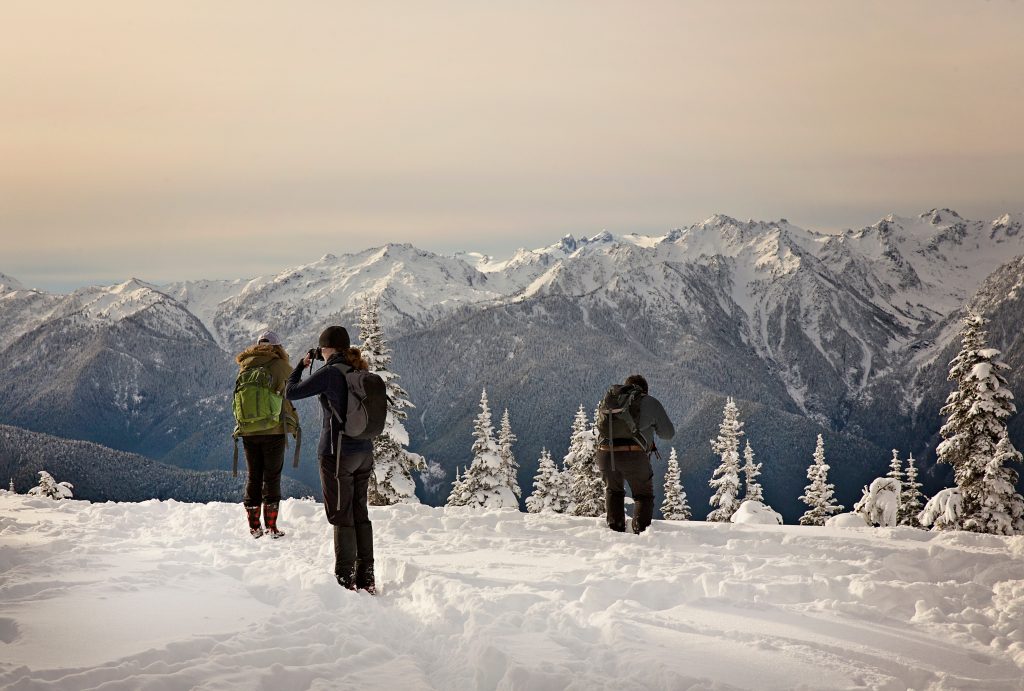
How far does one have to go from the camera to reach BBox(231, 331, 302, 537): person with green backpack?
9.82 meters

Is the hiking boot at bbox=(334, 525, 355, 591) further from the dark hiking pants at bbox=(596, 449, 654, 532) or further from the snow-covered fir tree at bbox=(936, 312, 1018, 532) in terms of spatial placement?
the snow-covered fir tree at bbox=(936, 312, 1018, 532)

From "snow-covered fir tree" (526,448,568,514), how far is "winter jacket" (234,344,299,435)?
3328 centimetres

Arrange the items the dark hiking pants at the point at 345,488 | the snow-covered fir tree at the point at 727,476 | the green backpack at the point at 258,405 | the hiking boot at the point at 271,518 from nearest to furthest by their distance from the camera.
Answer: the dark hiking pants at the point at 345,488 < the green backpack at the point at 258,405 < the hiking boot at the point at 271,518 < the snow-covered fir tree at the point at 727,476

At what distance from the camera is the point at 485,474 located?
36656mm

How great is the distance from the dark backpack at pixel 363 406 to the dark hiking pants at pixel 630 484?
15.1ft

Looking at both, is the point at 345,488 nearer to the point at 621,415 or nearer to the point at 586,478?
the point at 621,415

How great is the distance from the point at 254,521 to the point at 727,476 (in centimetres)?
3799

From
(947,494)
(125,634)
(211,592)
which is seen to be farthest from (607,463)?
(947,494)

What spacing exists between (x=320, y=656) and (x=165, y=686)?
1092 mm

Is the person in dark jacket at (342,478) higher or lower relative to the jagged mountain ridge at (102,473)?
higher

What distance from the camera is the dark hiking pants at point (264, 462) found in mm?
10109

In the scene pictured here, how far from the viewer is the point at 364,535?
25.0 feet

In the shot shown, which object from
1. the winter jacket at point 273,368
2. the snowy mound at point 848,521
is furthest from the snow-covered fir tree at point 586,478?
the winter jacket at point 273,368

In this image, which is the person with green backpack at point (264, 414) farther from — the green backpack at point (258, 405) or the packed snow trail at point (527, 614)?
the packed snow trail at point (527, 614)
